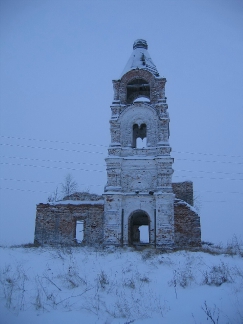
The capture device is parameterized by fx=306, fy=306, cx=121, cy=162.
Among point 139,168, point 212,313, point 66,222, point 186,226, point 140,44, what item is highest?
point 140,44

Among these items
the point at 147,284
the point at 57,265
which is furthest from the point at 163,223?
the point at 147,284

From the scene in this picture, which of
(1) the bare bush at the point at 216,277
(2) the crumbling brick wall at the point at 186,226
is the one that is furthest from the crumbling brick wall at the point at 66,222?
(1) the bare bush at the point at 216,277

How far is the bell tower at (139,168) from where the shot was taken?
590 inches

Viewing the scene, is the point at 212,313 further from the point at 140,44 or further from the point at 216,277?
the point at 140,44

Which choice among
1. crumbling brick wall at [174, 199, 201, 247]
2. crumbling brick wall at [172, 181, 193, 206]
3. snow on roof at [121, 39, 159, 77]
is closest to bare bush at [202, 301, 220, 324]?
crumbling brick wall at [174, 199, 201, 247]

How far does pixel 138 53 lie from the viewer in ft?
62.8

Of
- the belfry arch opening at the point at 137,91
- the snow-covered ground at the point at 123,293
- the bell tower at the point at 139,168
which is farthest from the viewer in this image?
the belfry arch opening at the point at 137,91

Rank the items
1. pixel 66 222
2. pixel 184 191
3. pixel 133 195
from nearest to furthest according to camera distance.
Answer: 1. pixel 133 195
2. pixel 66 222
3. pixel 184 191

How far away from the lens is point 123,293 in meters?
6.70

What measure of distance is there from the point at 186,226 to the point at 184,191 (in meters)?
4.97

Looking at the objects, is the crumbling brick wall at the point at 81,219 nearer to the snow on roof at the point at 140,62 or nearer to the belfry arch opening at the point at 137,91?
the belfry arch opening at the point at 137,91

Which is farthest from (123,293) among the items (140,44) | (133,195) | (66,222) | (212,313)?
(140,44)

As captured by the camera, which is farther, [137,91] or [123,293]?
[137,91]

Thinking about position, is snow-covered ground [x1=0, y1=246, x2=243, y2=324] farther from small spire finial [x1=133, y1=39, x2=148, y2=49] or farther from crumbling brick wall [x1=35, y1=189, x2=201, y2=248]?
small spire finial [x1=133, y1=39, x2=148, y2=49]
